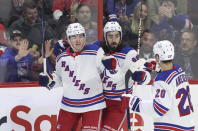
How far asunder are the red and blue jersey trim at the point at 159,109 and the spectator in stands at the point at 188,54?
157 cm

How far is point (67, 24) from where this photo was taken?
5676 mm

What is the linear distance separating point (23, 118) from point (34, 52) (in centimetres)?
64

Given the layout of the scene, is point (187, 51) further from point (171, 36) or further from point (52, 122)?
point (52, 122)

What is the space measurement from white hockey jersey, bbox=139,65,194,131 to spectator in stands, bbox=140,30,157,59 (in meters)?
1.36

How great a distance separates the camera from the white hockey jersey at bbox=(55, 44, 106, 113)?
5023 millimetres

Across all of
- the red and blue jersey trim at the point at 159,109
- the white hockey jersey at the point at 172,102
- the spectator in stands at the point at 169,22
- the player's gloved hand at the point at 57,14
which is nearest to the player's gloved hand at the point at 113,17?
the player's gloved hand at the point at 57,14

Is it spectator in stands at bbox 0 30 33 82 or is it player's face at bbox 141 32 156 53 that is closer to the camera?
spectator in stands at bbox 0 30 33 82

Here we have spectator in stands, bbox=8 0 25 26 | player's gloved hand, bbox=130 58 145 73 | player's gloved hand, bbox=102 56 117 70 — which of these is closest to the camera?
player's gloved hand, bbox=102 56 117 70

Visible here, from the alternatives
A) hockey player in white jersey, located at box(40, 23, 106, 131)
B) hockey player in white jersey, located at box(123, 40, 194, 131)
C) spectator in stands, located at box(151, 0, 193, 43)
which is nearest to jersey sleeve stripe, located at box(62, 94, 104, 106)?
hockey player in white jersey, located at box(40, 23, 106, 131)

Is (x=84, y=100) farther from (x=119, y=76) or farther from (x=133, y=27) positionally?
(x=133, y=27)

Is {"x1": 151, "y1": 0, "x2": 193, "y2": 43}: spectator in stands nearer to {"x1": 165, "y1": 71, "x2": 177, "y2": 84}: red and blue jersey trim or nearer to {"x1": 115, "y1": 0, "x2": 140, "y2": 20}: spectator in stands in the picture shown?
{"x1": 115, "y1": 0, "x2": 140, "y2": 20}: spectator in stands

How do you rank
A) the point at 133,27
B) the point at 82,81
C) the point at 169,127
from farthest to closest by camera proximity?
the point at 133,27
the point at 82,81
the point at 169,127

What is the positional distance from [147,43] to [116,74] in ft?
2.93

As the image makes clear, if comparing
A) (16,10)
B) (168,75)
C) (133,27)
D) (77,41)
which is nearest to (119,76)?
(77,41)
